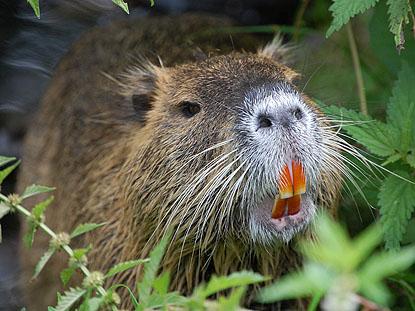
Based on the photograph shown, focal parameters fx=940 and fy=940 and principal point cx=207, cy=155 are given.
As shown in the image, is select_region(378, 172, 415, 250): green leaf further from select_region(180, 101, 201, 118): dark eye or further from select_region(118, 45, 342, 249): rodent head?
select_region(180, 101, 201, 118): dark eye

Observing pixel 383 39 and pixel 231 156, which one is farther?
pixel 383 39

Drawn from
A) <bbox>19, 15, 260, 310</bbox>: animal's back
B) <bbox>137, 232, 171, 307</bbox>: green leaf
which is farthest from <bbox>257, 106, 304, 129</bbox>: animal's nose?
<bbox>19, 15, 260, 310</bbox>: animal's back

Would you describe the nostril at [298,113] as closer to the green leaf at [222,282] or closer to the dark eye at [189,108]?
the dark eye at [189,108]

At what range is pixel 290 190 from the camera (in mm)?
2715

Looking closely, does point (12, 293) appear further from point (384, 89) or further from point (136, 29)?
point (384, 89)

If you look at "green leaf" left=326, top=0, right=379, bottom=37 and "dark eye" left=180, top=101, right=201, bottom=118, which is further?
"dark eye" left=180, top=101, right=201, bottom=118

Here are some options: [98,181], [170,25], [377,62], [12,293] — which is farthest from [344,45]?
[12,293]

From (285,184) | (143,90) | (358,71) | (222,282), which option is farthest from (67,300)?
(358,71)

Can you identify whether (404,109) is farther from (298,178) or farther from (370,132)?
(298,178)

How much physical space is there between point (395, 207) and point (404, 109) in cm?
36

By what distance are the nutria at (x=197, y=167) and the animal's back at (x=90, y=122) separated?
0.04 feet

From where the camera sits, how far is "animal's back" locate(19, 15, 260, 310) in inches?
153

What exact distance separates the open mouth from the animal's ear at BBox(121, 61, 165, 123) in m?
0.84

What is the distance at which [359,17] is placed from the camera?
15.8ft
